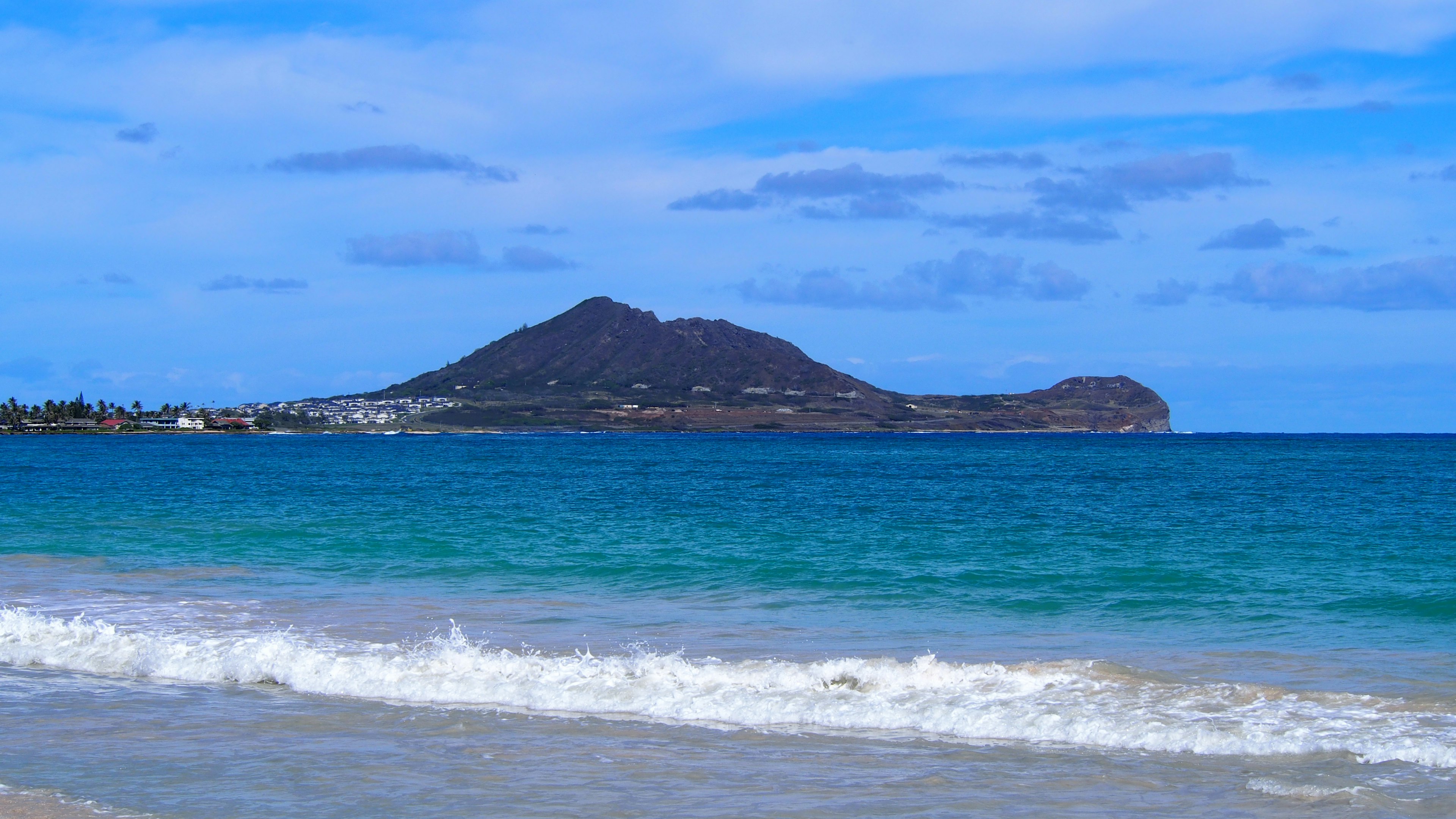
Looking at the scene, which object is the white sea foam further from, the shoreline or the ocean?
the shoreline

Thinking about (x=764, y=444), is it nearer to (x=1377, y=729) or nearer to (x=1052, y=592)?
(x=1052, y=592)

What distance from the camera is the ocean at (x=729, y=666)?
867 centimetres

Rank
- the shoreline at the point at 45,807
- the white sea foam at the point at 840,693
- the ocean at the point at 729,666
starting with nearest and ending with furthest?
the shoreline at the point at 45,807 < the ocean at the point at 729,666 < the white sea foam at the point at 840,693

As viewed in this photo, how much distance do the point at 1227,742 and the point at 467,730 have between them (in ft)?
23.2

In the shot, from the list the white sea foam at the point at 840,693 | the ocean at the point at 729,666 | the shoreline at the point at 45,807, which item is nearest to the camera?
the shoreline at the point at 45,807

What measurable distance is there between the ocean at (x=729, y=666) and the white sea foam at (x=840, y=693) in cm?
5

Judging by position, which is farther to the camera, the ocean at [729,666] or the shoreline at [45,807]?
the ocean at [729,666]

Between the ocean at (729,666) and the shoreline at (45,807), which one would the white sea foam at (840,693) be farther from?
the shoreline at (45,807)

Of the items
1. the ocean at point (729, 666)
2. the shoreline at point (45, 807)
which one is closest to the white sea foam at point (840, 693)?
the ocean at point (729, 666)

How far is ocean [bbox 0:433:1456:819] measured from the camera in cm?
867

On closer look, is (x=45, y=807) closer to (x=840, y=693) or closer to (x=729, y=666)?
(x=729, y=666)

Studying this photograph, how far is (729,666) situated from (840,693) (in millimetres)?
1446

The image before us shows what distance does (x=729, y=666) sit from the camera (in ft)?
41.1

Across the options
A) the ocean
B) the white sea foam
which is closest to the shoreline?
the ocean
